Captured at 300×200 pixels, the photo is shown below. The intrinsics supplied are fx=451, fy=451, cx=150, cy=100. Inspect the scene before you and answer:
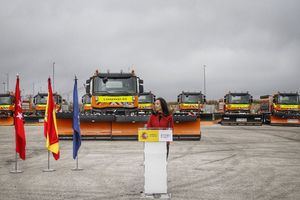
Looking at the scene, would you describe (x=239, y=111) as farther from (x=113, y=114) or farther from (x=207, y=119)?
(x=113, y=114)

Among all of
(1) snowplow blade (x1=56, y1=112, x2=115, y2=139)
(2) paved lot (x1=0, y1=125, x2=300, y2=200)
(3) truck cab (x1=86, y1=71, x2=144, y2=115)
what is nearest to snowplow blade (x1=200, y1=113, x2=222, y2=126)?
(3) truck cab (x1=86, y1=71, x2=144, y2=115)

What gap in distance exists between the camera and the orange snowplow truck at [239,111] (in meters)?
32.1

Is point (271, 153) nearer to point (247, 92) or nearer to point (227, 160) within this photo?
point (227, 160)

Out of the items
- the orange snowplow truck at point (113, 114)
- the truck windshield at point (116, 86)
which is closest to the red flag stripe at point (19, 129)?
the orange snowplow truck at point (113, 114)

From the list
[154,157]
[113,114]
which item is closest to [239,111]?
[113,114]

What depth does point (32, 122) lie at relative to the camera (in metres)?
32.7

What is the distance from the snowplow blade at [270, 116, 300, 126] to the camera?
3139cm

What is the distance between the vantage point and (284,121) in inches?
1265

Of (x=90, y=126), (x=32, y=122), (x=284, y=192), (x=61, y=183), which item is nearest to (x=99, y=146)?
(x=90, y=126)

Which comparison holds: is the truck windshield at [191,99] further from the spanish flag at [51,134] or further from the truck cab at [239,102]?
the spanish flag at [51,134]

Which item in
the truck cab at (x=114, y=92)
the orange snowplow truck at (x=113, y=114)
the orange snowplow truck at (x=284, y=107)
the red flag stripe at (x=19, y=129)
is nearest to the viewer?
the red flag stripe at (x=19, y=129)

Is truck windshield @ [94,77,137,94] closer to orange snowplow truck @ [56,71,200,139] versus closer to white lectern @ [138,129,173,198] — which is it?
orange snowplow truck @ [56,71,200,139]

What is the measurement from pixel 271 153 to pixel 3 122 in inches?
970

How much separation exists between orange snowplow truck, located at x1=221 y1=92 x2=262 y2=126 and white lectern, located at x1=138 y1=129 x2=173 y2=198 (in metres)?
25.7
